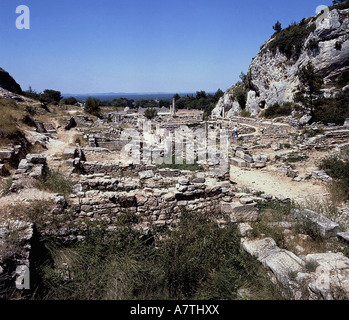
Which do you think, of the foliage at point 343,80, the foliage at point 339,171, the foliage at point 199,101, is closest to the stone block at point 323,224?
the foliage at point 339,171

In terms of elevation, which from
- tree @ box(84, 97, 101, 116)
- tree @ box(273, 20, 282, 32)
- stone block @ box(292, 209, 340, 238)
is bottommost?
stone block @ box(292, 209, 340, 238)

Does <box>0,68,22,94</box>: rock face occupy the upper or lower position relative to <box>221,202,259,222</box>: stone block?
upper

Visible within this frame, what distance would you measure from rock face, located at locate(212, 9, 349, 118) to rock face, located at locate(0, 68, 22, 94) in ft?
125

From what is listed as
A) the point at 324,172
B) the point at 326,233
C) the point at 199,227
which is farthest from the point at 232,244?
the point at 324,172

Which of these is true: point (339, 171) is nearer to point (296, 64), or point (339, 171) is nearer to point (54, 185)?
point (54, 185)

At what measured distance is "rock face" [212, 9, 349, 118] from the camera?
1219 inches

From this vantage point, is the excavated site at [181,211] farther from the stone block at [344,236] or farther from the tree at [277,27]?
the tree at [277,27]

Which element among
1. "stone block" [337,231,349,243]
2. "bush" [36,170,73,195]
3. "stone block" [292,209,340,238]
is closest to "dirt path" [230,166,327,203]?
"stone block" [292,209,340,238]

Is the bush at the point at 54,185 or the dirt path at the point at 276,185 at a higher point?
the bush at the point at 54,185

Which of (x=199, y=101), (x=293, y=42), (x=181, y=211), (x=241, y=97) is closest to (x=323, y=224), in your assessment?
(x=181, y=211)

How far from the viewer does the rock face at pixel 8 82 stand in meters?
35.2

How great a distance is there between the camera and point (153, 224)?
590cm

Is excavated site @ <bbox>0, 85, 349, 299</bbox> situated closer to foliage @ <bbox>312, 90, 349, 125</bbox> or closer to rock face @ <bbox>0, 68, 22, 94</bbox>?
foliage @ <bbox>312, 90, 349, 125</bbox>

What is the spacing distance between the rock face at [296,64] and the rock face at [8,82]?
125 feet
